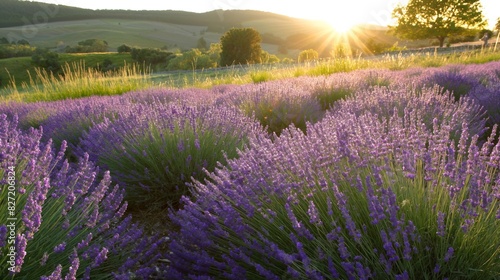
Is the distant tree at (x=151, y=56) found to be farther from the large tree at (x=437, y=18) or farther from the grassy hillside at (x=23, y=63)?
the large tree at (x=437, y=18)

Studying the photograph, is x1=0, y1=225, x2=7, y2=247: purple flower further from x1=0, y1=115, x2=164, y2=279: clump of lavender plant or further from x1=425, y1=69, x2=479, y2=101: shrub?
x1=425, y1=69, x2=479, y2=101: shrub

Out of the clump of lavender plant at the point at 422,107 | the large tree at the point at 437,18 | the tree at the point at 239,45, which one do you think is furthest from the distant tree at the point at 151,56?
the clump of lavender plant at the point at 422,107

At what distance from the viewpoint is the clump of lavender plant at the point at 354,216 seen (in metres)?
1.52

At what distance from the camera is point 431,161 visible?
171 cm

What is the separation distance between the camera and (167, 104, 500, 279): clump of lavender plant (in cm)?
152

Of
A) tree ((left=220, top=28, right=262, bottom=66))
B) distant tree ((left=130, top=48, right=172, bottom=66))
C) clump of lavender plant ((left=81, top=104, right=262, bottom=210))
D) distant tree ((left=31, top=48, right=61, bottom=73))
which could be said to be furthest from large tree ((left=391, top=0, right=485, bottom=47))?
clump of lavender plant ((left=81, top=104, right=262, bottom=210))

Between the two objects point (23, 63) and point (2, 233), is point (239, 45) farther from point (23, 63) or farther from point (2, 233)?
point (2, 233)

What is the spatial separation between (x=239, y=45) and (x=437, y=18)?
1889 cm

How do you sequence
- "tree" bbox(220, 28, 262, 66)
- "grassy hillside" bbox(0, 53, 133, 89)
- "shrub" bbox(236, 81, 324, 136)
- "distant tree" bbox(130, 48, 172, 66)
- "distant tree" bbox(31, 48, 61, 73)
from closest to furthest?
"shrub" bbox(236, 81, 324, 136)
"tree" bbox(220, 28, 262, 66)
"grassy hillside" bbox(0, 53, 133, 89)
"distant tree" bbox(31, 48, 61, 73)
"distant tree" bbox(130, 48, 172, 66)

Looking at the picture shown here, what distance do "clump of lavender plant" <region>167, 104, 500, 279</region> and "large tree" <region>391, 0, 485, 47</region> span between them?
3871 cm

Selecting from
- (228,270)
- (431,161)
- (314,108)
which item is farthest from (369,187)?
(314,108)

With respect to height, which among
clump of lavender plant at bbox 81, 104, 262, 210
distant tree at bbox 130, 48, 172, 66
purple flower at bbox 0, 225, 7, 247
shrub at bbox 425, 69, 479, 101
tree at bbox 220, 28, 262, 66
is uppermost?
purple flower at bbox 0, 225, 7, 247

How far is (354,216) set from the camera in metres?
1.76

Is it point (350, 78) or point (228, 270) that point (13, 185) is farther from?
point (350, 78)
